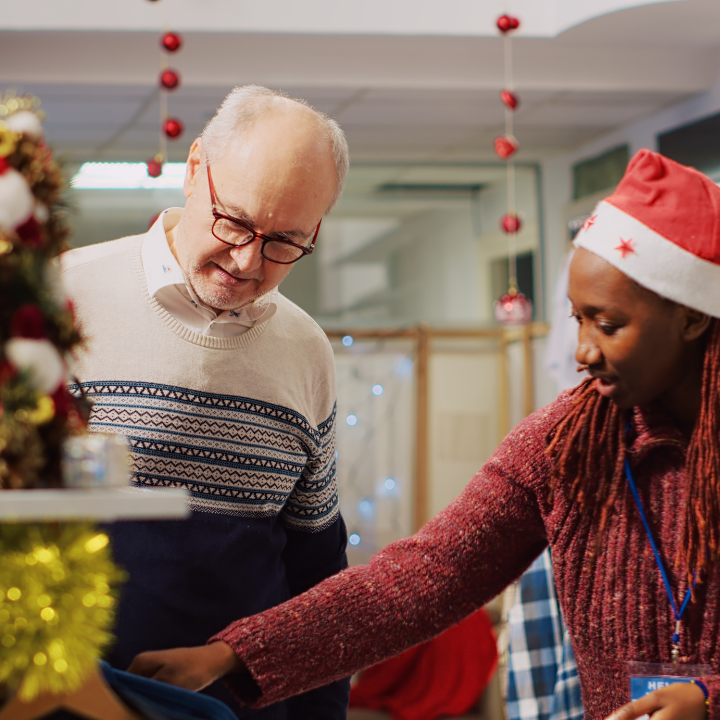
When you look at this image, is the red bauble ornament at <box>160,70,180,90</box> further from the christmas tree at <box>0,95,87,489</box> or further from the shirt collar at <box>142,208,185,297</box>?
the christmas tree at <box>0,95,87,489</box>

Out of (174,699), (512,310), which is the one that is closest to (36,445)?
(174,699)

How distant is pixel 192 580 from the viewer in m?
1.17

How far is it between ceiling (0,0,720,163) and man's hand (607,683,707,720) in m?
2.61

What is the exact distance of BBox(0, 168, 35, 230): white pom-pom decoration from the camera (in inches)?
24.0

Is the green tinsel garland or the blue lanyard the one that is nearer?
the green tinsel garland

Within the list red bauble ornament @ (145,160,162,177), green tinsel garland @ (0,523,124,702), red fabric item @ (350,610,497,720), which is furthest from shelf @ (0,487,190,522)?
red fabric item @ (350,610,497,720)

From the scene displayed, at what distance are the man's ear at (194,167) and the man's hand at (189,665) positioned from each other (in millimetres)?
592

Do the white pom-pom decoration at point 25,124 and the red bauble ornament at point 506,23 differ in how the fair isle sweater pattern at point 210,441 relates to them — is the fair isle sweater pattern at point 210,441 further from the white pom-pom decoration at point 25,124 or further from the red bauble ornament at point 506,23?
the red bauble ornament at point 506,23

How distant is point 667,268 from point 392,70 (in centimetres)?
259

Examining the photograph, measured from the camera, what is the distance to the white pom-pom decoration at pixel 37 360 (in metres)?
0.60

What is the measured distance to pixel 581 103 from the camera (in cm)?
375

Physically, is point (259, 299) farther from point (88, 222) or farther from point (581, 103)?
point (88, 222)

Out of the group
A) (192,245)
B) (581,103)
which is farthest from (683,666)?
(581,103)

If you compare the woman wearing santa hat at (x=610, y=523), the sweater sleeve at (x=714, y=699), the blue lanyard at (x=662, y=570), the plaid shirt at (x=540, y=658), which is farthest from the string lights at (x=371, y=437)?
the sweater sleeve at (x=714, y=699)
